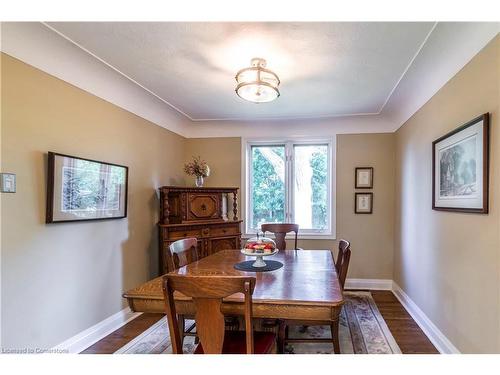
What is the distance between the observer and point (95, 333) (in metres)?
2.57

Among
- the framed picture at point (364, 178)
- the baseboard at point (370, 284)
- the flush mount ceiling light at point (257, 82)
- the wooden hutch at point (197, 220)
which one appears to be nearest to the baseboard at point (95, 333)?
the wooden hutch at point (197, 220)

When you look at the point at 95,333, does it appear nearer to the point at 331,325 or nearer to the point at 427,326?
the point at 331,325

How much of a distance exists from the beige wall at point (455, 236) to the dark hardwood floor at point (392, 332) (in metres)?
0.20

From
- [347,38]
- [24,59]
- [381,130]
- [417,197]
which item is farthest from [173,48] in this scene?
[381,130]

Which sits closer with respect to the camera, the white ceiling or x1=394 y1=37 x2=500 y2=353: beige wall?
x1=394 y1=37 x2=500 y2=353: beige wall

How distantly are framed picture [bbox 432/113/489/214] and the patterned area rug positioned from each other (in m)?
1.24

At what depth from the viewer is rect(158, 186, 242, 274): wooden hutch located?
3.39 meters

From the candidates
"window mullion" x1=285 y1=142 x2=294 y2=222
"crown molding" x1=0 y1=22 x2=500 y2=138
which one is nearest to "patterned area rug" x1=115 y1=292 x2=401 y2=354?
"window mullion" x1=285 y1=142 x2=294 y2=222

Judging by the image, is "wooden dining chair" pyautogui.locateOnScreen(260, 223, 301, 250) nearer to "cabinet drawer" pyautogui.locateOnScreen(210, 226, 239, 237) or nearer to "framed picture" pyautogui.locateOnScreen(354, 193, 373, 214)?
"cabinet drawer" pyautogui.locateOnScreen(210, 226, 239, 237)

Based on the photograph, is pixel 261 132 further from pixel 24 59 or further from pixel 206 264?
pixel 24 59

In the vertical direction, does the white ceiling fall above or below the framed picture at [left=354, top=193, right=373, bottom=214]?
above

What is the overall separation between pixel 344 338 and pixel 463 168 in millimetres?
1687

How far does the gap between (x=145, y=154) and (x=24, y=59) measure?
152 cm

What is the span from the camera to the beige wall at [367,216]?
4023 mm
